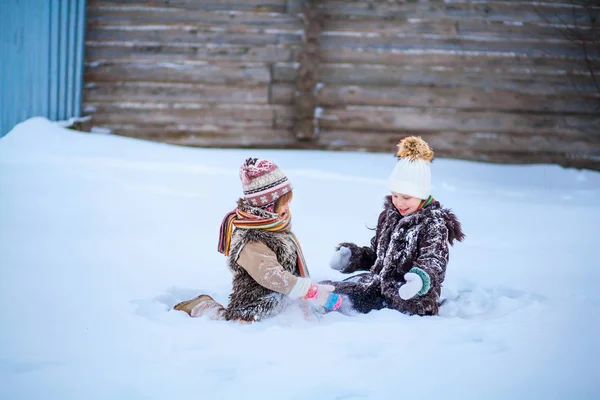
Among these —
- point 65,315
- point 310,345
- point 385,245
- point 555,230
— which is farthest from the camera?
point 555,230

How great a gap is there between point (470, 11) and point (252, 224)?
596 cm

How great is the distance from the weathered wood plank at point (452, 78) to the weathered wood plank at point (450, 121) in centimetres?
32

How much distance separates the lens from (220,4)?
7.90 meters

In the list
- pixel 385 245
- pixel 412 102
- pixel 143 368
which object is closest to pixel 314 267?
pixel 385 245

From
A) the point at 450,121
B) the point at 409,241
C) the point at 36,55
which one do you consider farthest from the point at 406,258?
the point at 36,55

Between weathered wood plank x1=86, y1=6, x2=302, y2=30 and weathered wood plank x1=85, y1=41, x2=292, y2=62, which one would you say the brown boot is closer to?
weathered wood plank x1=85, y1=41, x2=292, y2=62

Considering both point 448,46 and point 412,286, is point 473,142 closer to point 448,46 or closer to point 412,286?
point 448,46

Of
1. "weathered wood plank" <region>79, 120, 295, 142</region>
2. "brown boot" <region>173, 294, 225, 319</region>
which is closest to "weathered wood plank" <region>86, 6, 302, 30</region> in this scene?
"weathered wood plank" <region>79, 120, 295, 142</region>

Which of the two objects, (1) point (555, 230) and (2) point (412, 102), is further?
(2) point (412, 102)

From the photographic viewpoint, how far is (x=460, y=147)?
8.20 metres

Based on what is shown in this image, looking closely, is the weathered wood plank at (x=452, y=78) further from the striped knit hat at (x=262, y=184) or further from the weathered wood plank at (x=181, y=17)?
the striped knit hat at (x=262, y=184)

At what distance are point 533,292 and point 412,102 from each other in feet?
15.1

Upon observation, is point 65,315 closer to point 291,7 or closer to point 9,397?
point 9,397

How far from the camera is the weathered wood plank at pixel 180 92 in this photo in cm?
795
